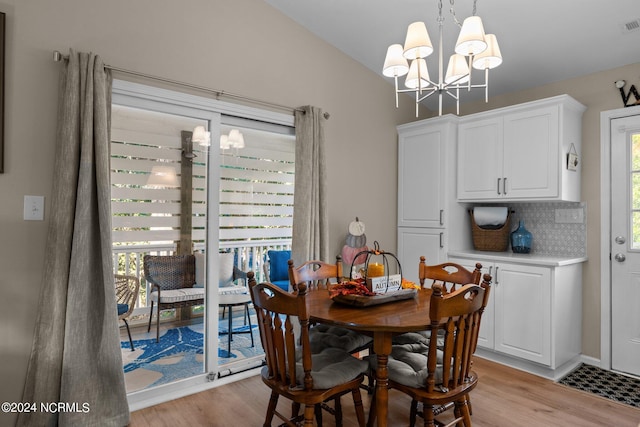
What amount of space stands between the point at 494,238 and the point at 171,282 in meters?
2.84

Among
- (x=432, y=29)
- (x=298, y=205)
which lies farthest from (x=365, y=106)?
(x=298, y=205)

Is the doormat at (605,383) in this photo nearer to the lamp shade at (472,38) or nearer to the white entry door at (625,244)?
the white entry door at (625,244)

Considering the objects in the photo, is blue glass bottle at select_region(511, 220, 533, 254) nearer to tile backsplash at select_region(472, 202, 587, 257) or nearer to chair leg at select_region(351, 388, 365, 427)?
tile backsplash at select_region(472, 202, 587, 257)

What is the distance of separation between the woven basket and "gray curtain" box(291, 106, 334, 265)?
4.99 ft

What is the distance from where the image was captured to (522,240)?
11.7ft

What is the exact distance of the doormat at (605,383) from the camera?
273 centimetres

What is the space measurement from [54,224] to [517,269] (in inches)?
129

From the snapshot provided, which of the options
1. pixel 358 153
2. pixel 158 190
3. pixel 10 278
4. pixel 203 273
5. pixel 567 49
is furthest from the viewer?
pixel 358 153

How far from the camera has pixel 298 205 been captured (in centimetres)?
322

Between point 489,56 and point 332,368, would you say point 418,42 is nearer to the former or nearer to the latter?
point 489,56

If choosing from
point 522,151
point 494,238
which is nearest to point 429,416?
point 494,238

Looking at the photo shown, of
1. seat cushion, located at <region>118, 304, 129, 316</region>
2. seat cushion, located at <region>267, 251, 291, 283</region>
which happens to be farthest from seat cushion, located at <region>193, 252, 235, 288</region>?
seat cushion, located at <region>118, 304, 129, 316</region>

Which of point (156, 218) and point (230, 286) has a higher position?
point (156, 218)

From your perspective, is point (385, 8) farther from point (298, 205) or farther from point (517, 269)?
point (517, 269)
